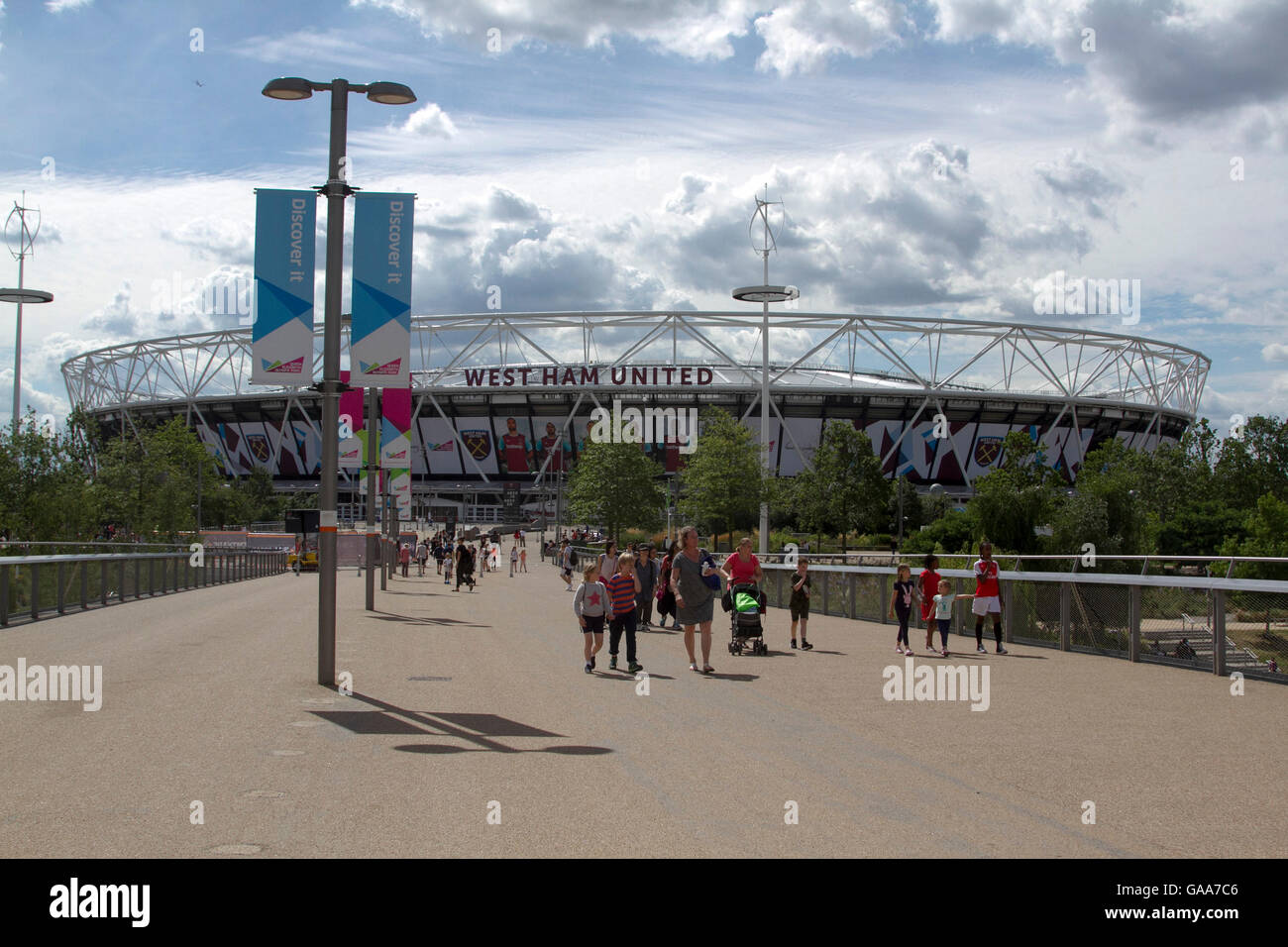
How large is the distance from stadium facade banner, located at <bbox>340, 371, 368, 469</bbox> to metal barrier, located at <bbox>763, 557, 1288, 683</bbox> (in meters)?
16.6

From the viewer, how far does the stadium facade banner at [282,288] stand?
1255 centimetres

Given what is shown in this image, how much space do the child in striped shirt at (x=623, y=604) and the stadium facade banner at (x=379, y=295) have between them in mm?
3635

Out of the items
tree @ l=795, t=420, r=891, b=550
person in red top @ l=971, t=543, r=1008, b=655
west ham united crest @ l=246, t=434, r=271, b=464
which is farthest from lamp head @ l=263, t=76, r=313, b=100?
west ham united crest @ l=246, t=434, r=271, b=464

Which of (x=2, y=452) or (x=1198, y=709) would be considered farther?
(x=2, y=452)

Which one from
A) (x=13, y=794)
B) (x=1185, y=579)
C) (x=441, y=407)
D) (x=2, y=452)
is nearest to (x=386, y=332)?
(x=13, y=794)

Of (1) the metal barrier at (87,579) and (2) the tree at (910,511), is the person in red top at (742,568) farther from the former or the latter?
(2) the tree at (910,511)

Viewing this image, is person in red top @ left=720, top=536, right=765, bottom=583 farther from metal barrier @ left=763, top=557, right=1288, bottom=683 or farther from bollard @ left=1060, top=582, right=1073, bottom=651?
bollard @ left=1060, top=582, right=1073, bottom=651

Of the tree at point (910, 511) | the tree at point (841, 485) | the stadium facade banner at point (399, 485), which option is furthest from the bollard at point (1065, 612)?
the tree at point (910, 511)

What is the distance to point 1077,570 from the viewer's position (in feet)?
60.6

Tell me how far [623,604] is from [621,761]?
6.18 metres

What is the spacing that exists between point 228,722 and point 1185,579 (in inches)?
440

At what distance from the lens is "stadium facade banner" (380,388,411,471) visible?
2881 cm
